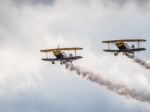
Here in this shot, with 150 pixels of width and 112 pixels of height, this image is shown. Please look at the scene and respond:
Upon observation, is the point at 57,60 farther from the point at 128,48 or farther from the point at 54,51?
the point at 128,48

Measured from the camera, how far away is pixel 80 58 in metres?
194

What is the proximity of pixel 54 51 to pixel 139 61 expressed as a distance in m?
24.7

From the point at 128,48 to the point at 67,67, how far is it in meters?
19.0

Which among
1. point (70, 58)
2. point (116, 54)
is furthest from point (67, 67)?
point (116, 54)

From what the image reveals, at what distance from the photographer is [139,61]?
19988 cm

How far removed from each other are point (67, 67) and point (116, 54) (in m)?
14.9

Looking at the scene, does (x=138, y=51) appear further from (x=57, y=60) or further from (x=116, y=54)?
(x=57, y=60)

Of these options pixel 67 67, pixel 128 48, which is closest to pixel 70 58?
pixel 67 67

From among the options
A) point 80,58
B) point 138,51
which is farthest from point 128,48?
point 80,58

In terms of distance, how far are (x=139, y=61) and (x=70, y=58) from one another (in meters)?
20.4

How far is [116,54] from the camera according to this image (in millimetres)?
198500

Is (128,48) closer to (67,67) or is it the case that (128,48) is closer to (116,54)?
(116,54)

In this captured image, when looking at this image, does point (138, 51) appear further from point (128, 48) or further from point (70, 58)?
point (70, 58)

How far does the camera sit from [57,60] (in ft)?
651
